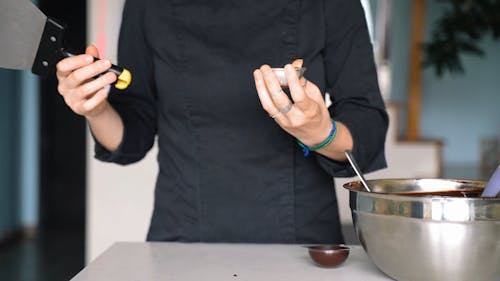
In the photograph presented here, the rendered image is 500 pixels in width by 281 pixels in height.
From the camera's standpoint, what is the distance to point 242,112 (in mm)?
1199

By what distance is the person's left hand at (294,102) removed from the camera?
818mm

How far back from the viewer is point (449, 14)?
4543 mm

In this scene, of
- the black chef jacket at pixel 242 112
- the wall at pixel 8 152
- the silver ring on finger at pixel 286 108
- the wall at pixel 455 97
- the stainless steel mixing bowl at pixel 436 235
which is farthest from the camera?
the wall at pixel 455 97

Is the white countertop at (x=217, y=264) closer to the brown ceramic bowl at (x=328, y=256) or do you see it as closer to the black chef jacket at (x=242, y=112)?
the brown ceramic bowl at (x=328, y=256)

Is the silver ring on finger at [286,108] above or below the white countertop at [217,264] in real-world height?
above

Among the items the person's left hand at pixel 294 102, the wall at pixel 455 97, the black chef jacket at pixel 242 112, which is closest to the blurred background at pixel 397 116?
the wall at pixel 455 97

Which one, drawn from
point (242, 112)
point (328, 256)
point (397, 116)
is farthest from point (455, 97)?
point (328, 256)

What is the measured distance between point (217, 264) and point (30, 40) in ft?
1.49

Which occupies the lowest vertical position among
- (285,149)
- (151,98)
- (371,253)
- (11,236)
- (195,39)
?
(11,236)

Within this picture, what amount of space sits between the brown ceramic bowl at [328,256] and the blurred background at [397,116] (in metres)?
3.31

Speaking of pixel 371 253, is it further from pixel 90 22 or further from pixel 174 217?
pixel 90 22

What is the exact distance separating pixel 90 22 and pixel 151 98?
1.53 meters

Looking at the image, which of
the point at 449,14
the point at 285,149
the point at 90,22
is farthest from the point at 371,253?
the point at 449,14

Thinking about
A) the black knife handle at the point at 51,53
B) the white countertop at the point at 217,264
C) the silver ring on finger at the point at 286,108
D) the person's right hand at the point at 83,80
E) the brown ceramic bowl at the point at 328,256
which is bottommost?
the white countertop at the point at 217,264
